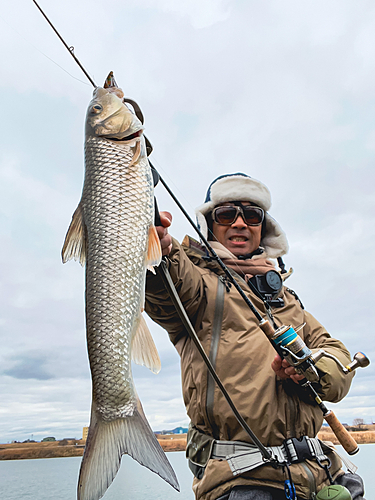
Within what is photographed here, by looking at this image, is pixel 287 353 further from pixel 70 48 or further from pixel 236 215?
pixel 70 48

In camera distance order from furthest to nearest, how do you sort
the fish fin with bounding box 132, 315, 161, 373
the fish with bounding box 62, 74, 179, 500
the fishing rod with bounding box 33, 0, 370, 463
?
the fishing rod with bounding box 33, 0, 370, 463 < the fish fin with bounding box 132, 315, 161, 373 < the fish with bounding box 62, 74, 179, 500

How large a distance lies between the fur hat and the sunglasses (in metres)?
0.17

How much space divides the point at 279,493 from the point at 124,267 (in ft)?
6.33

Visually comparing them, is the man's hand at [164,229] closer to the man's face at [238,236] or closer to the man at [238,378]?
the man at [238,378]

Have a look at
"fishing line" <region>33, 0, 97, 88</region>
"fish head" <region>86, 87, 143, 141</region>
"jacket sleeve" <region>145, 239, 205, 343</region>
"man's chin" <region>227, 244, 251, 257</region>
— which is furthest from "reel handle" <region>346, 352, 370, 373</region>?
"fishing line" <region>33, 0, 97, 88</region>

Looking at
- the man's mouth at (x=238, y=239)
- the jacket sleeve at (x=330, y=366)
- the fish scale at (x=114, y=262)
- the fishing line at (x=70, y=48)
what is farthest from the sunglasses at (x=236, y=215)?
the fish scale at (x=114, y=262)

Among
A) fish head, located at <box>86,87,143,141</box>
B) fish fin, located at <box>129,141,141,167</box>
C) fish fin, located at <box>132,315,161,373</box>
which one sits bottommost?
fish fin, located at <box>132,315,161,373</box>

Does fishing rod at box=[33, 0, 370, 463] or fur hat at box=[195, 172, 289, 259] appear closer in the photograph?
fishing rod at box=[33, 0, 370, 463]

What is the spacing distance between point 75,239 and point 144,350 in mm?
698

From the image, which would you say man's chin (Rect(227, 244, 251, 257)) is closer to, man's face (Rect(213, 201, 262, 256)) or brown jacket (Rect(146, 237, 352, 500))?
man's face (Rect(213, 201, 262, 256))

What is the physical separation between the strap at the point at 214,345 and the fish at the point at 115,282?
0.96 metres

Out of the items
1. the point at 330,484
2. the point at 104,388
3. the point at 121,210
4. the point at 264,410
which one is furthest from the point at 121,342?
the point at 330,484

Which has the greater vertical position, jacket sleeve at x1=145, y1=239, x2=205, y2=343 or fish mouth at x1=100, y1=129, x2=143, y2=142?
fish mouth at x1=100, y1=129, x2=143, y2=142

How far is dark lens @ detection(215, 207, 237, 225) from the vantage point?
4.07 meters
